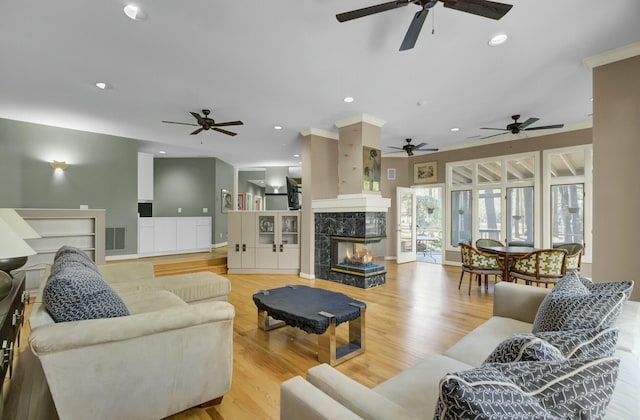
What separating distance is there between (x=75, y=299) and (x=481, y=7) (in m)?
3.22

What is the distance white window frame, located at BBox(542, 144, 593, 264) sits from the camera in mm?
5344

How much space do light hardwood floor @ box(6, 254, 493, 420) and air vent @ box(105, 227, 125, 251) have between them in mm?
3382

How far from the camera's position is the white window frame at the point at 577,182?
534cm

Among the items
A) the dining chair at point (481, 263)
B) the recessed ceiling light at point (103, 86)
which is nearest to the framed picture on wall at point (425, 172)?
the dining chair at point (481, 263)

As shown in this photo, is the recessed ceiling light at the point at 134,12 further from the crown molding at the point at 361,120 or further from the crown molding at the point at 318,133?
the crown molding at the point at 318,133

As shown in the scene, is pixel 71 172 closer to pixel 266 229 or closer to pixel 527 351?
pixel 266 229

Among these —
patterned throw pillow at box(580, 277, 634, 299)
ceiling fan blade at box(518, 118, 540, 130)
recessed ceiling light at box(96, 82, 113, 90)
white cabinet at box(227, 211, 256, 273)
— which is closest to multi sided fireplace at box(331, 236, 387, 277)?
white cabinet at box(227, 211, 256, 273)

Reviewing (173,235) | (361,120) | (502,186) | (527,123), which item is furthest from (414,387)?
(173,235)

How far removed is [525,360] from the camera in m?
0.84

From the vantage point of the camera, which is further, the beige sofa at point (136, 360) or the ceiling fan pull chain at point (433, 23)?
the ceiling fan pull chain at point (433, 23)

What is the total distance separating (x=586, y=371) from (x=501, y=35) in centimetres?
312

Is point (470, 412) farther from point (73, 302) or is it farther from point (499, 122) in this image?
point (499, 122)

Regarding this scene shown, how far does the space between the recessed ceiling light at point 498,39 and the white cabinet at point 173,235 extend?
7319mm

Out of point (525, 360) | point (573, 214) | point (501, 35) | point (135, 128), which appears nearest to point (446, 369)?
point (525, 360)
